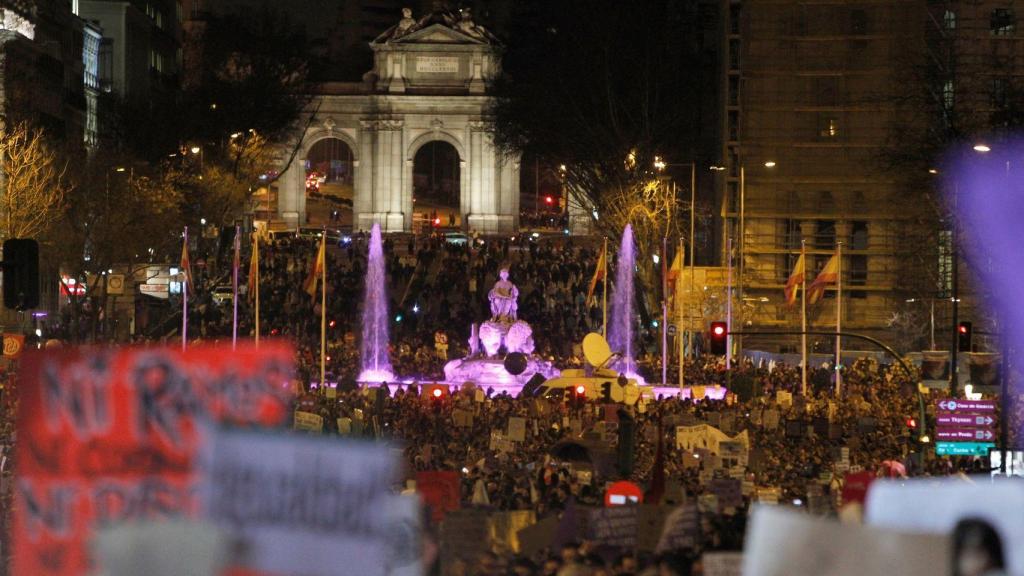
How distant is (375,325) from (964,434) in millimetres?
35772

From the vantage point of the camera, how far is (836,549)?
7.74m

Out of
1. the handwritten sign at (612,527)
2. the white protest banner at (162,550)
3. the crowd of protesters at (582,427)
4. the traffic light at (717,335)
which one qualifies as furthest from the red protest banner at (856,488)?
the traffic light at (717,335)

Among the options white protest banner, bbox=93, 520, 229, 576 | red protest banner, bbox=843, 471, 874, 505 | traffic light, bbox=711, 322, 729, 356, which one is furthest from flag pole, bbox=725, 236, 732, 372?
white protest banner, bbox=93, 520, 229, 576

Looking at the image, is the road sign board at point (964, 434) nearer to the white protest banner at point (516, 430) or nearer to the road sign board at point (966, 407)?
the road sign board at point (966, 407)

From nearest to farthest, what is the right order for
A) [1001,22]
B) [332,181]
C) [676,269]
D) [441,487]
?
[441,487]
[676,269]
[1001,22]
[332,181]

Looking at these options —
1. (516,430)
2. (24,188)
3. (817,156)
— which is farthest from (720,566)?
(817,156)

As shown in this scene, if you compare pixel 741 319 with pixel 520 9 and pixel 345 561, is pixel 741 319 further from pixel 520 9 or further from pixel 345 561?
pixel 345 561

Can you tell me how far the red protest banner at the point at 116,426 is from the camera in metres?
8.70

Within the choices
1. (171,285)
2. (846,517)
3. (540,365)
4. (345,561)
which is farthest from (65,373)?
(171,285)

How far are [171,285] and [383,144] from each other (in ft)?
144

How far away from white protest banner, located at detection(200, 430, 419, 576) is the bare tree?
41.0 m

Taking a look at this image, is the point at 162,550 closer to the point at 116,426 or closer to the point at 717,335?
the point at 116,426

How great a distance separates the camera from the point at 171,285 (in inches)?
2975

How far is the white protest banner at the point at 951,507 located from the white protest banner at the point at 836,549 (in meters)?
0.67
